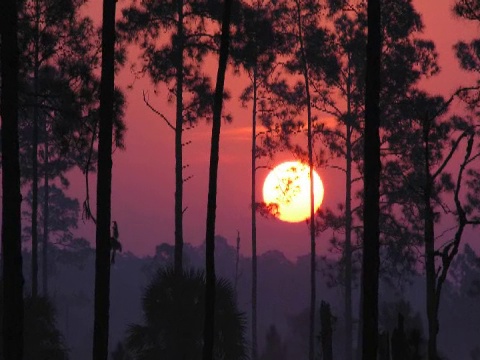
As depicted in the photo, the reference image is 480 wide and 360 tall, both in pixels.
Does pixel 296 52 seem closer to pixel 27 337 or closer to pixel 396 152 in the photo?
pixel 396 152

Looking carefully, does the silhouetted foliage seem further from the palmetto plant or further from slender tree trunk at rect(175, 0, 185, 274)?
slender tree trunk at rect(175, 0, 185, 274)

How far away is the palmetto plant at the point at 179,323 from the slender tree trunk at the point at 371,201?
762 centimetres

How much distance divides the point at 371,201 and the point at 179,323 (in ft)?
27.5

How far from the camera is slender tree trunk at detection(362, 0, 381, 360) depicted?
1350cm

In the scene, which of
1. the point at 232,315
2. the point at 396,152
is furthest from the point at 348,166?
the point at 232,315

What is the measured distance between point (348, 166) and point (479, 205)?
716 cm

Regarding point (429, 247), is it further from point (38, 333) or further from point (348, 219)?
point (348, 219)

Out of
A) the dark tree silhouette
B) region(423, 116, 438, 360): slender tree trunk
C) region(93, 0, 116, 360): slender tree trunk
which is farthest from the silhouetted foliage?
the dark tree silhouette

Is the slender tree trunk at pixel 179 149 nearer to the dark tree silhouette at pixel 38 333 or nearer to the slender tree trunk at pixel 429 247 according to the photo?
the dark tree silhouette at pixel 38 333

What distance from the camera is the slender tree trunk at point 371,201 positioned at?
1350 centimetres

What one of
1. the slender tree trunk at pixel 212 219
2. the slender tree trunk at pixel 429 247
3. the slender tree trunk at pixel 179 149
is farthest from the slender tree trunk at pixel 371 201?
the slender tree trunk at pixel 179 149

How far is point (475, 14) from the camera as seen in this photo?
28.5 metres

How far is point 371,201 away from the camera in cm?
1378

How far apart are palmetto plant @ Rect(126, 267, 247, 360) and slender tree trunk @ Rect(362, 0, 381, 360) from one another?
7624 millimetres
